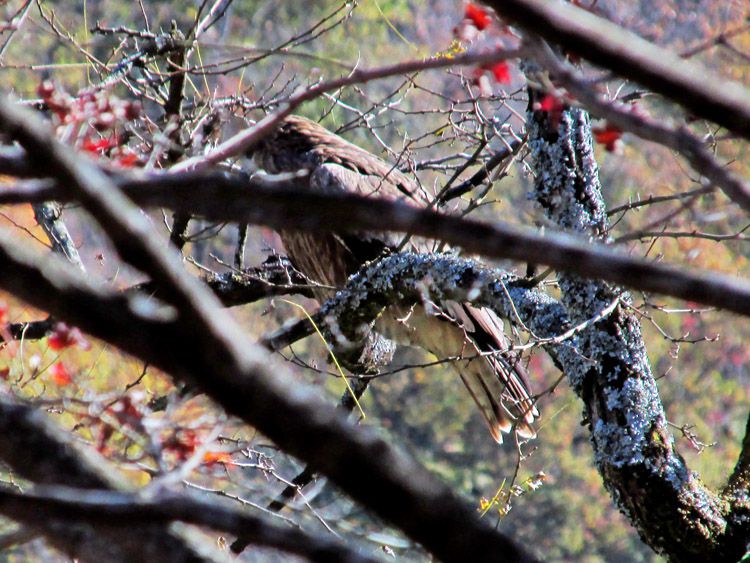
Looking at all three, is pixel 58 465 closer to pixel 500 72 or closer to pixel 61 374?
pixel 500 72

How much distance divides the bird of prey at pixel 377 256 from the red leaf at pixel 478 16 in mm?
1973

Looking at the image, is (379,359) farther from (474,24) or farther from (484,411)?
(474,24)

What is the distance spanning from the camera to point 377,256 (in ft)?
16.1

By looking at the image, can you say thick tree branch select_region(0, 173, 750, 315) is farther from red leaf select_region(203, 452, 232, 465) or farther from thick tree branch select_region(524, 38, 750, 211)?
red leaf select_region(203, 452, 232, 465)

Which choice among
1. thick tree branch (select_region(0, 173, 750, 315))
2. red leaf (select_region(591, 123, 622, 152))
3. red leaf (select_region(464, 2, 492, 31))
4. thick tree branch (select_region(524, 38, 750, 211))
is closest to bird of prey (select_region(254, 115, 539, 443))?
red leaf (select_region(464, 2, 492, 31))

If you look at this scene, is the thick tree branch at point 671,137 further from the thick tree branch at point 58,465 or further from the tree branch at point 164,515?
the thick tree branch at point 58,465

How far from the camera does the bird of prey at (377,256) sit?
458 cm

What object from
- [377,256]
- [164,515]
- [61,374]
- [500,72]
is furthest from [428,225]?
[377,256]

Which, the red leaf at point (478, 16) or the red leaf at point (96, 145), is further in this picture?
the red leaf at point (478, 16)

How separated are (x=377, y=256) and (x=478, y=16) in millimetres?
2430

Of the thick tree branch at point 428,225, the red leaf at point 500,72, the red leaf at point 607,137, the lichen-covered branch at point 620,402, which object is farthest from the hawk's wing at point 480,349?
the thick tree branch at point 428,225

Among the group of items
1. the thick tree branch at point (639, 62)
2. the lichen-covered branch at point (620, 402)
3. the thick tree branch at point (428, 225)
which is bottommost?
the thick tree branch at point (428, 225)

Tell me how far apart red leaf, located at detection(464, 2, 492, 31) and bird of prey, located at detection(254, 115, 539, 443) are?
6.47 ft

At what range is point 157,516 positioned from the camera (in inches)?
45.6
